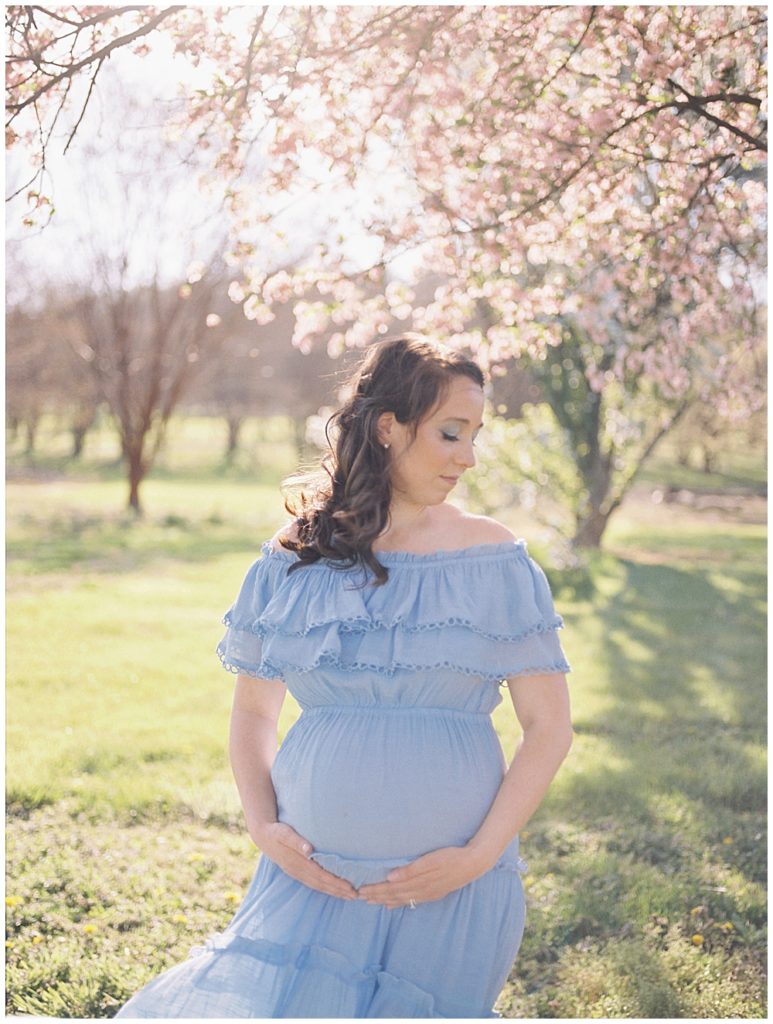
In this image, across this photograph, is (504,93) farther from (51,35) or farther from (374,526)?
(374,526)

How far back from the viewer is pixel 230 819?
4523 mm

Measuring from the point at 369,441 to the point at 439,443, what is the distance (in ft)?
0.50

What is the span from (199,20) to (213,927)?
291 centimetres

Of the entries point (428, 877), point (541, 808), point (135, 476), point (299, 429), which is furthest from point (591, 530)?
point (299, 429)

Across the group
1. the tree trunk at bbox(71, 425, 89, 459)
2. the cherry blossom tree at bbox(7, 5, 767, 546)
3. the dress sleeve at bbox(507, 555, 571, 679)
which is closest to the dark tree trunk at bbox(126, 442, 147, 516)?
the tree trunk at bbox(71, 425, 89, 459)

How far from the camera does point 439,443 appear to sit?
2227 mm

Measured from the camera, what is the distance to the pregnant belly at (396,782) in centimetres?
208

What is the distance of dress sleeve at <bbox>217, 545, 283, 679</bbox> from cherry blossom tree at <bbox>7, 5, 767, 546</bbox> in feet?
4.68

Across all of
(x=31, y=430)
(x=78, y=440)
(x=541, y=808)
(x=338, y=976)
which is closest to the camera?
(x=338, y=976)

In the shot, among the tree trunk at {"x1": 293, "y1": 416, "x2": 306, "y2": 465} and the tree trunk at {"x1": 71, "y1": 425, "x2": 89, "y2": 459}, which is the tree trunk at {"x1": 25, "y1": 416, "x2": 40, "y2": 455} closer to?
the tree trunk at {"x1": 71, "y1": 425, "x2": 89, "y2": 459}

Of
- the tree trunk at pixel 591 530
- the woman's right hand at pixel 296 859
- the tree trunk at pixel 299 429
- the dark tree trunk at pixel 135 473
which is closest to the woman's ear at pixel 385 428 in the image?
the woman's right hand at pixel 296 859

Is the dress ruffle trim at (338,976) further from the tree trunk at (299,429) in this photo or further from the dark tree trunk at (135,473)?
the tree trunk at (299,429)

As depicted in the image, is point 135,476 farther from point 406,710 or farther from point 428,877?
point 428,877

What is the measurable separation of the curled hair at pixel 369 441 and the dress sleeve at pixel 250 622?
8 cm
